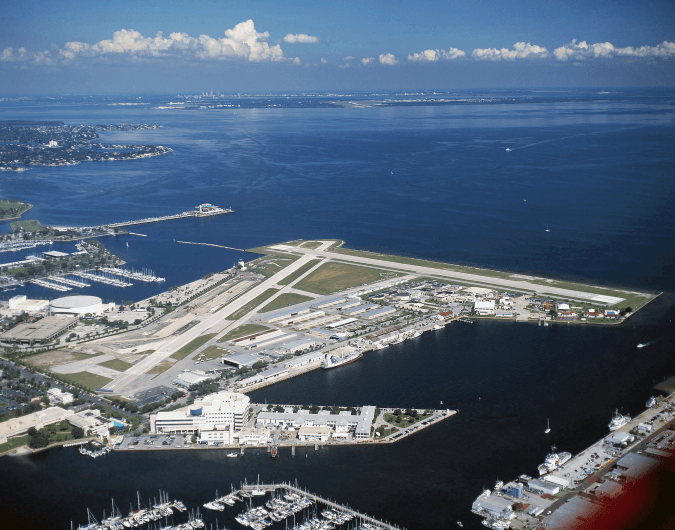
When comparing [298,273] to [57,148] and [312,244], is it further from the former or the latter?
[57,148]

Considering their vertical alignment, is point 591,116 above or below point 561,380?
above

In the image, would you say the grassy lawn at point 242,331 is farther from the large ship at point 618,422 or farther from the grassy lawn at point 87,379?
the large ship at point 618,422

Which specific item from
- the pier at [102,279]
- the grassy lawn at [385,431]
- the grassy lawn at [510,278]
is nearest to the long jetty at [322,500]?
the grassy lawn at [385,431]

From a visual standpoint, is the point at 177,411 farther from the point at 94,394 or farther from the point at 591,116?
the point at 591,116

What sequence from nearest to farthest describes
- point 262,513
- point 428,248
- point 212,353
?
point 262,513
point 212,353
point 428,248

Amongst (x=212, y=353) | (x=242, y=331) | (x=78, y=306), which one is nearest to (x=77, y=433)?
(x=212, y=353)

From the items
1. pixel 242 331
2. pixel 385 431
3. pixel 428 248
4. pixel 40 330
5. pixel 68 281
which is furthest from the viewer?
pixel 428 248

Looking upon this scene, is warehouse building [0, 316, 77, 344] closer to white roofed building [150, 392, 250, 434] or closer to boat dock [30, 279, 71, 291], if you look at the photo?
boat dock [30, 279, 71, 291]

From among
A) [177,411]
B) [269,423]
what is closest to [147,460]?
[177,411]
